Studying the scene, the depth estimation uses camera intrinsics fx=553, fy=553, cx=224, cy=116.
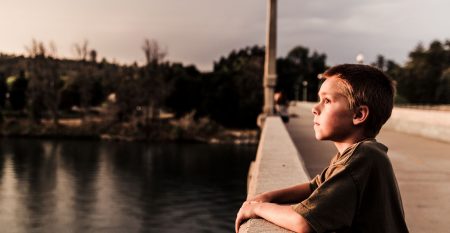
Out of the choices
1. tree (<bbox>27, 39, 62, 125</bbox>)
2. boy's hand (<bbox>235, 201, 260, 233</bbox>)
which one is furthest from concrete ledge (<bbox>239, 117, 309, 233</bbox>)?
tree (<bbox>27, 39, 62, 125</bbox>)

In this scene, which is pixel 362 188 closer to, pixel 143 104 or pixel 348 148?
pixel 348 148

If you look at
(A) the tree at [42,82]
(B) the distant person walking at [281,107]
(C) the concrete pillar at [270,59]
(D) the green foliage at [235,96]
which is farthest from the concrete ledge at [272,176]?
(A) the tree at [42,82]

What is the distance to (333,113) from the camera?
2170 millimetres

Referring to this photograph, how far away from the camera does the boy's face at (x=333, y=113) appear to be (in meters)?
2.14

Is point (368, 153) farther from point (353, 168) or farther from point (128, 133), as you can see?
point (128, 133)

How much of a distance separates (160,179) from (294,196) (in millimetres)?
54104

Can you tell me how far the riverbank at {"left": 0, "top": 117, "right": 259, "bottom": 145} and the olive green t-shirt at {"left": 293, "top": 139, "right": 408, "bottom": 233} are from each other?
73976 millimetres

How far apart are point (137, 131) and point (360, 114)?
268 ft

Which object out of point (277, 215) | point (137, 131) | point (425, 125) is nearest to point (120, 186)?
point (137, 131)

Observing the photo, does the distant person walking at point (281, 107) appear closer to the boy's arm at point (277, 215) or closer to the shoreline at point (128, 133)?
the boy's arm at point (277, 215)

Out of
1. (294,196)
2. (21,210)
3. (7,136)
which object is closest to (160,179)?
(21,210)

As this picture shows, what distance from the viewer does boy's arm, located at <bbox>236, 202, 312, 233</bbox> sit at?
205 cm

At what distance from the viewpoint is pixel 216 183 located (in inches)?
2175

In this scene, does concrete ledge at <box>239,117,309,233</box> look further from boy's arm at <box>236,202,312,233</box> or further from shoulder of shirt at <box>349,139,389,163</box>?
shoulder of shirt at <box>349,139,389,163</box>
